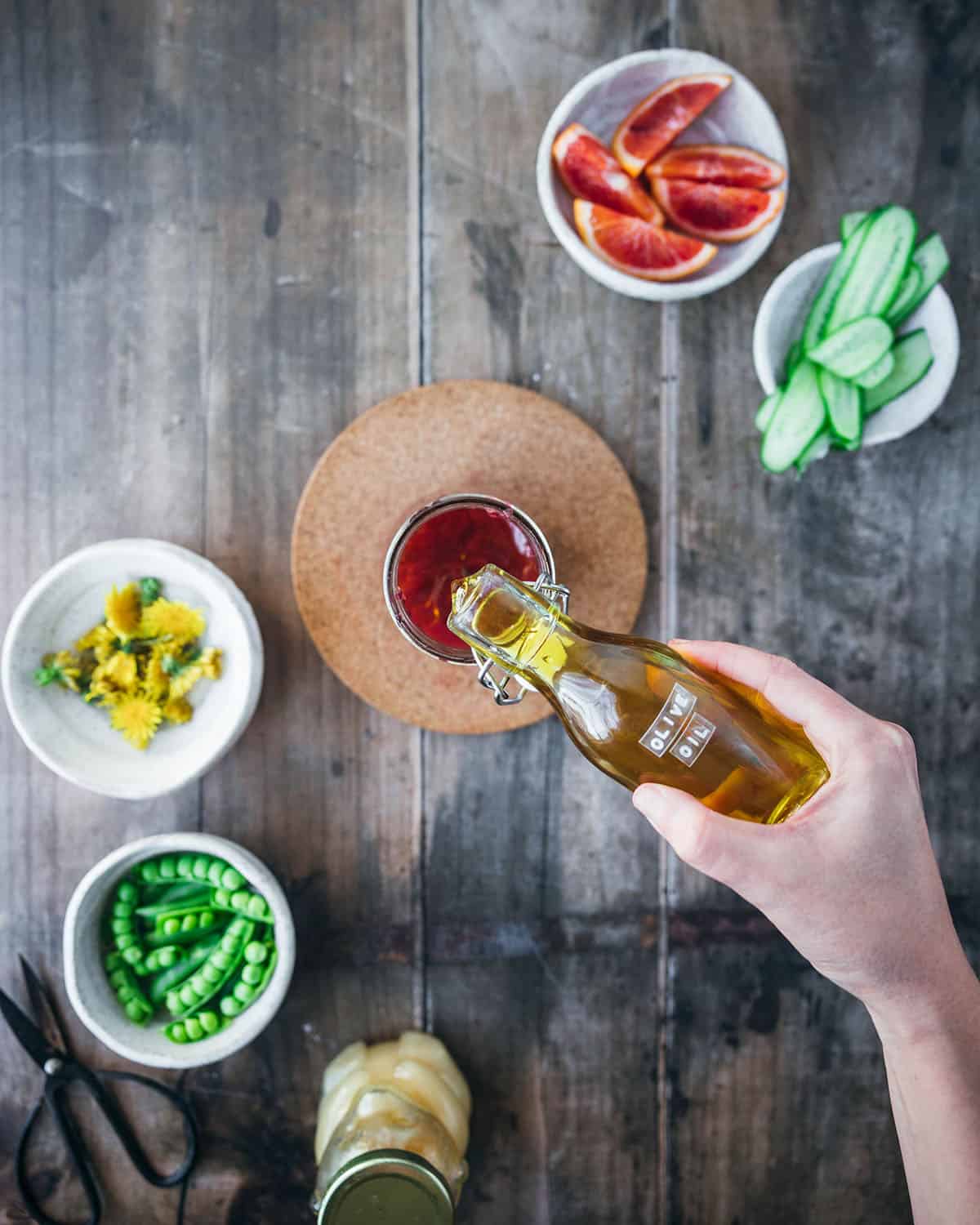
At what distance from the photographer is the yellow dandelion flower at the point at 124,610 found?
111 centimetres

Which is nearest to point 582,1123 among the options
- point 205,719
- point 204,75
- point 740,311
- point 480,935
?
point 480,935

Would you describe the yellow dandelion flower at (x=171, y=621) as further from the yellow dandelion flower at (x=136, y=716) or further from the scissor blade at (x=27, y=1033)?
the scissor blade at (x=27, y=1033)

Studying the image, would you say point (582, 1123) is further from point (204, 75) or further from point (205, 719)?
point (204, 75)

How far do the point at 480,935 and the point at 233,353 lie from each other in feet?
2.75

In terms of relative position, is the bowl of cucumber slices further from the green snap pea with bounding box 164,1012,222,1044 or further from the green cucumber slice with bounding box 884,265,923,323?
the green snap pea with bounding box 164,1012,222,1044

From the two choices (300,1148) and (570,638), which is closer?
(570,638)

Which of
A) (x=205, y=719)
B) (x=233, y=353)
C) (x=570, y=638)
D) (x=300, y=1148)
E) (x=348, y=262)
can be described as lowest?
(x=300, y=1148)

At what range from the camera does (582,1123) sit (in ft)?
4.15

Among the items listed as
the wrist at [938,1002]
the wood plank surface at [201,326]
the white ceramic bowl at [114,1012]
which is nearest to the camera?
the wrist at [938,1002]

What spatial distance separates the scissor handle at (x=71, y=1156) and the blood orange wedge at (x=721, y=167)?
1.42 metres

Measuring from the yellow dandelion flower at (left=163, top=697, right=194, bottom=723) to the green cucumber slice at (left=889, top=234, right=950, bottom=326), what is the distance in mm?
1002

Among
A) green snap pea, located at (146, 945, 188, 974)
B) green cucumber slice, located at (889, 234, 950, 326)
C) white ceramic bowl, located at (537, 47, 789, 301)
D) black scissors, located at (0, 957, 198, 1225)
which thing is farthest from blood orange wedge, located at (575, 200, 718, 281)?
black scissors, located at (0, 957, 198, 1225)

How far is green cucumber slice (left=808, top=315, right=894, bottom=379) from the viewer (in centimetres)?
110

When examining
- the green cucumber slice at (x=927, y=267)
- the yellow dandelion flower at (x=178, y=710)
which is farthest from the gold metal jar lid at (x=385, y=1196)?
the green cucumber slice at (x=927, y=267)
